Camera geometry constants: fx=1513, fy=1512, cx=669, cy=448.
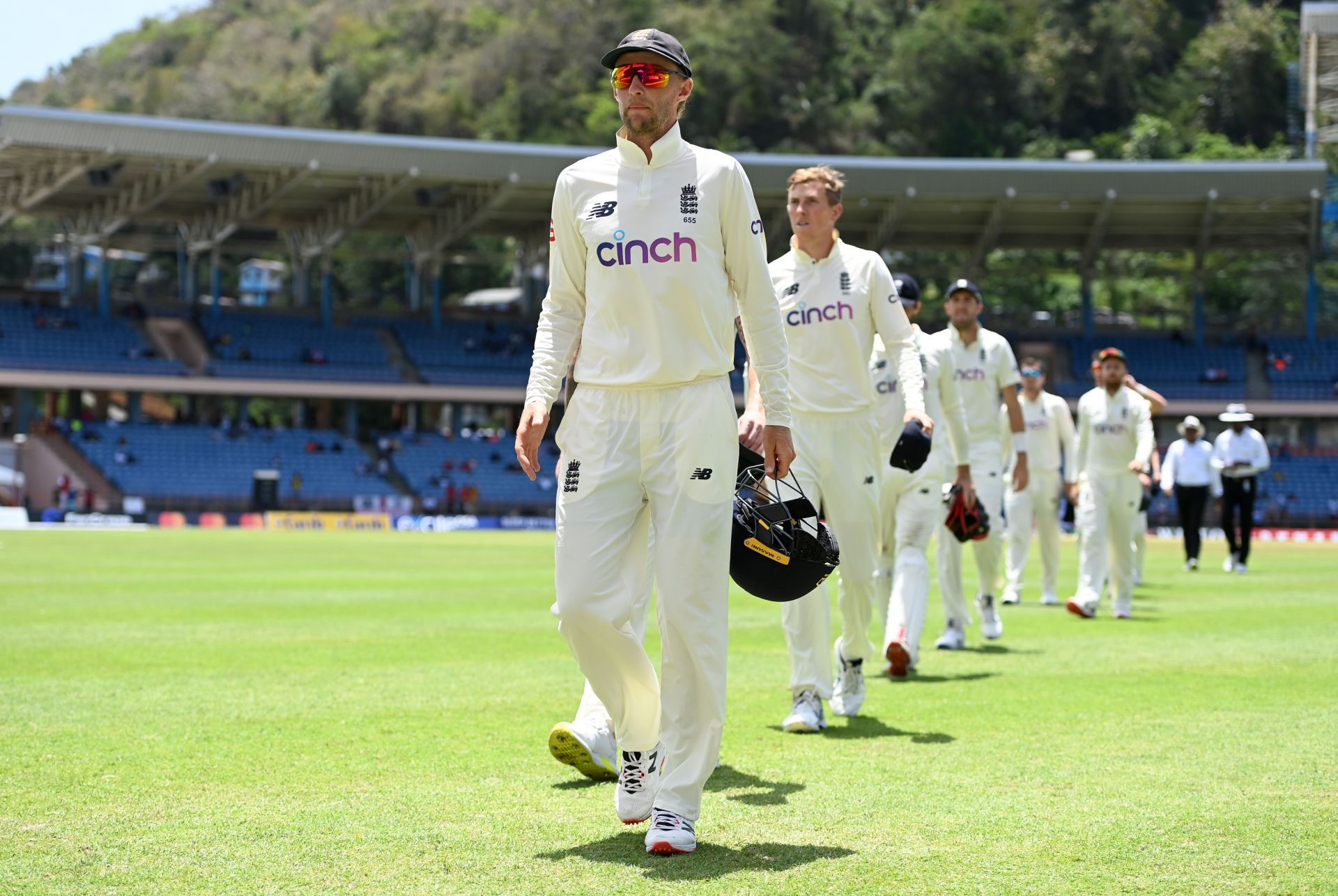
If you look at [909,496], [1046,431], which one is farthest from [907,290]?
[1046,431]

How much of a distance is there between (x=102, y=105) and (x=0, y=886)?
117 metres

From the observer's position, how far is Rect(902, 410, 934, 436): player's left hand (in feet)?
24.8

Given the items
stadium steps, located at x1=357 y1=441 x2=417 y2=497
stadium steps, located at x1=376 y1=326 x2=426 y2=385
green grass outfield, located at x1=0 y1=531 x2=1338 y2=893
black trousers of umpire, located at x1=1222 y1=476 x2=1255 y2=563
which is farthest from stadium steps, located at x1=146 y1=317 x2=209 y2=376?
green grass outfield, located at x1=0 y1=531 x2=1338 y2=893

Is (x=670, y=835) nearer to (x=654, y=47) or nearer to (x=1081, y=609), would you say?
(x=654, y=47)

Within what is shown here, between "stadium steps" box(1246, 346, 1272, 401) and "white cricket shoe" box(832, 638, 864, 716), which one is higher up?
"stadium steps" box(1246, 346, 1272, 401)

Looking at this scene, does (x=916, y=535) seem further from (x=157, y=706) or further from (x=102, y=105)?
(x=102, y=105)

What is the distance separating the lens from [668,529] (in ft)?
17.2

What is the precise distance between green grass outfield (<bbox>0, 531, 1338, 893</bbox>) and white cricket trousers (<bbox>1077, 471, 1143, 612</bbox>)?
1.07 metres

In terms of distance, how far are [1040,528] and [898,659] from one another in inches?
320

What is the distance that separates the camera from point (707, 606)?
17.3ft

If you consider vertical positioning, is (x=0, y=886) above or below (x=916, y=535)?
below

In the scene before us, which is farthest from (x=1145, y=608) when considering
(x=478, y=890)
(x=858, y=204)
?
(x=858, y=204)

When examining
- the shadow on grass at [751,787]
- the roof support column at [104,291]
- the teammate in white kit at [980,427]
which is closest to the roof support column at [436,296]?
the roof support column at [104,291]

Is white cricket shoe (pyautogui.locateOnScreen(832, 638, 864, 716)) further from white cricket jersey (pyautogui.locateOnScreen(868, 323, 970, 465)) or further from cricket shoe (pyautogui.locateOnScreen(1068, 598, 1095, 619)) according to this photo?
cricket shoe (pyautogui.locateOnScreen(1068, 598, 1095, 619))
